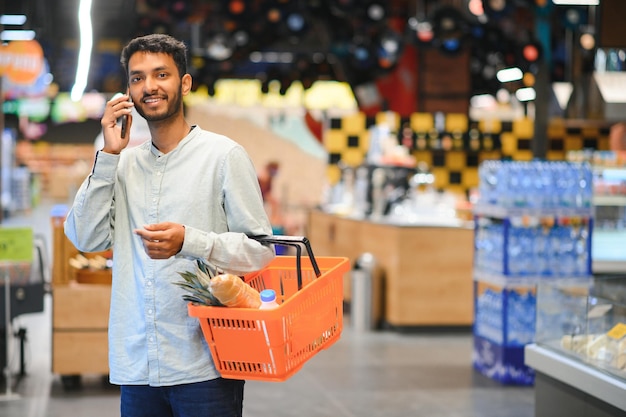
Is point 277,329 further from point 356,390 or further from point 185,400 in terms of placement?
point 356,390

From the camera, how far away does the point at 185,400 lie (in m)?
2.56

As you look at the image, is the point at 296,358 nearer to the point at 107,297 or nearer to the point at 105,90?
the point at 107,297

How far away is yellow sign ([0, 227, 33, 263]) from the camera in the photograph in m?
6.09

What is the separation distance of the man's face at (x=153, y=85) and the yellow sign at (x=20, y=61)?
10.8m

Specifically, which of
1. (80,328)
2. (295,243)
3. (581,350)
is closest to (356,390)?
(80,328)

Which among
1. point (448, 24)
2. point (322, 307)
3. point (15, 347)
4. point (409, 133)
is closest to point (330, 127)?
point (409, 133)

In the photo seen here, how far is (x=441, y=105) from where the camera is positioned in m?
13.4

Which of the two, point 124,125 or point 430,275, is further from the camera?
point 430,275

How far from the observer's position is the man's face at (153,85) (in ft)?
8.45

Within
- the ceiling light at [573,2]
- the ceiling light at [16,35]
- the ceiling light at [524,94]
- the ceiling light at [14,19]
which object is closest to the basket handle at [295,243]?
the ceiling light at [573,2]

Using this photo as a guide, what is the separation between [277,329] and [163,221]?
0.46 meters

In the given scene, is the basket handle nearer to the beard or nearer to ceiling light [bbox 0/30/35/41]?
the beard

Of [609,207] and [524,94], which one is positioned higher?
[524,94]

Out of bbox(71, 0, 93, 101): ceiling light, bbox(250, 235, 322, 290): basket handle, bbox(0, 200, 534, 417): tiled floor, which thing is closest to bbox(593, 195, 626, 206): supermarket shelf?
bbox(0, 200, 534, 417): tiled floor
